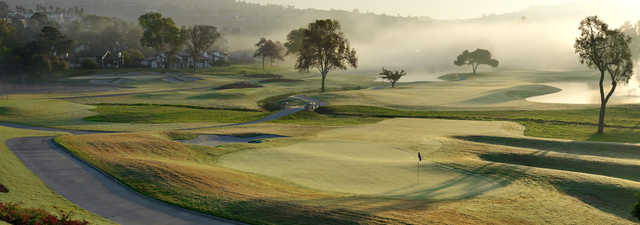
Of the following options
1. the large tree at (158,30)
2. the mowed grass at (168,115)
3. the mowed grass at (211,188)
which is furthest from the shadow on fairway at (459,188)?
the large tree at (158,30)

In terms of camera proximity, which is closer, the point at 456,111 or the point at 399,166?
the point at 399,166

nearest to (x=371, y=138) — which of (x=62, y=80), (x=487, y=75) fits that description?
(x=62, y=80)

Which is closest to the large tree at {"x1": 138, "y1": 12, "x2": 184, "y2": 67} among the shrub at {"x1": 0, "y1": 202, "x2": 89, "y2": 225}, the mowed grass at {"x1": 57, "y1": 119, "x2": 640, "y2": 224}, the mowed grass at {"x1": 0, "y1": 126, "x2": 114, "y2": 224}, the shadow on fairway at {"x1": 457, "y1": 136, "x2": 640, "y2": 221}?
the mowed grass at {"x1": 57, "y1": 119, "x2": 640, "y2": 224}

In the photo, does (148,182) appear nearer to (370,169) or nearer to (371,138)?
(370,169)

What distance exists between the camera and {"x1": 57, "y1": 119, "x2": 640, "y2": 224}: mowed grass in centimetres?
1930

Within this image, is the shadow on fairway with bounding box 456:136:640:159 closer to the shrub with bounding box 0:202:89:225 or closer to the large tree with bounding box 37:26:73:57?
the shrub with bounding box 0:202:89:225

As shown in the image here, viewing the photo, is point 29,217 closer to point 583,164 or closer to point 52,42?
point 583,164

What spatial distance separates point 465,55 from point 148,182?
541 ft

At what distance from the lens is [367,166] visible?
97.6ft

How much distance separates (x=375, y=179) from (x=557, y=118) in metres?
45.1

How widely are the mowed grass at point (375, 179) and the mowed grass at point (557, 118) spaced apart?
10.2 metres

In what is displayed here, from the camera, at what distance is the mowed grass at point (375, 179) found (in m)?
19.3

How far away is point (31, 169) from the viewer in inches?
909

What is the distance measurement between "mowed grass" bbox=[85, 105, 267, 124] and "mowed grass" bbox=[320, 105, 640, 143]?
1384 centimetres
